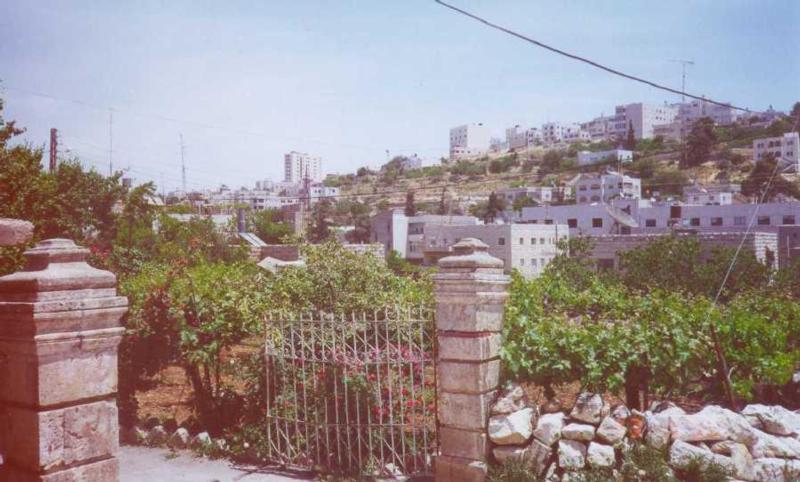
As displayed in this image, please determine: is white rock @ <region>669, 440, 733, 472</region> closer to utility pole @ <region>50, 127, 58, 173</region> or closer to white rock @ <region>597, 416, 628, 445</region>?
white rock @ <region>597, 416, 628, 445</region>

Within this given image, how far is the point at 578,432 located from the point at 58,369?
4.18 metres

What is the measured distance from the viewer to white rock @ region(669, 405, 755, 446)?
17.0 ft

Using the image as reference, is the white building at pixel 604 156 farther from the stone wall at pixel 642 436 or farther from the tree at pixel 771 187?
the stone wall at pixel 642 436

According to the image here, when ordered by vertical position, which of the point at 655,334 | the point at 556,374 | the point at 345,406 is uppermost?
the point at 655,334

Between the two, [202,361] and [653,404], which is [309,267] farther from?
[653,404]

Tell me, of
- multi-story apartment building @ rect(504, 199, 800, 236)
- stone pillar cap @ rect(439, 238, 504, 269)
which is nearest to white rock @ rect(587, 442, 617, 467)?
stone pillar cap @ rect(439, 238, 504, 269)

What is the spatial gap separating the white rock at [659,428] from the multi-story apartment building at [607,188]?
80.8m

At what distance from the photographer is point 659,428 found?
5.29 metres

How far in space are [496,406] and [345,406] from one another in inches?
64.6

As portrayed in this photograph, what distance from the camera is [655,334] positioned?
5883 millimetres

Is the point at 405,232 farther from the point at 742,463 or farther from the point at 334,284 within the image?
the point at 742,463

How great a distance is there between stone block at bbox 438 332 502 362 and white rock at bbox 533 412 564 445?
735mm

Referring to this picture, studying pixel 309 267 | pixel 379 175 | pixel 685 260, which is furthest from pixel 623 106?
pixel 309 267

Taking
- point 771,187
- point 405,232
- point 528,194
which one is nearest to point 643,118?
point 528,194
